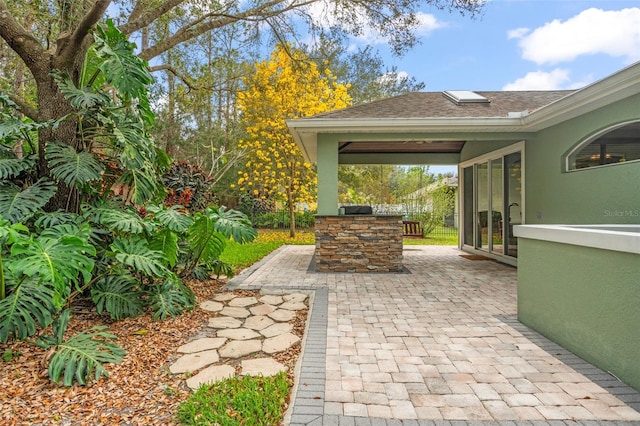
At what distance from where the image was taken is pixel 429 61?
12.7m

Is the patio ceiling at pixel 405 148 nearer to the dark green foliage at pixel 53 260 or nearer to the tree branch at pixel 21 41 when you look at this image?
the tree branch at pixel 21 41

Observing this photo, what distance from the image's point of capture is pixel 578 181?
5746 mm

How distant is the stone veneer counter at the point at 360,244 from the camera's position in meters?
6.88

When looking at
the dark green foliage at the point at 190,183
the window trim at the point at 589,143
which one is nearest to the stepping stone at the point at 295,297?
the window trim at the point at 589,143

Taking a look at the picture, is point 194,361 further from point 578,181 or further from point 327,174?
point 578,181

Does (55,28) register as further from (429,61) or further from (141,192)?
(429,61)

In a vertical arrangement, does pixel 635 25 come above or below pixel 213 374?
above

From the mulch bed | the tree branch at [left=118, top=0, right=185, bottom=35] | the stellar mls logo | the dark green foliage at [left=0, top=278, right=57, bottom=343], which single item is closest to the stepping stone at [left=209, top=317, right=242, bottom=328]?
the mulch bed

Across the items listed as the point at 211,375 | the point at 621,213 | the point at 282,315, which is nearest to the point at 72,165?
the point at 211,375

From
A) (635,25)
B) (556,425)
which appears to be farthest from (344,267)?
(635,25)

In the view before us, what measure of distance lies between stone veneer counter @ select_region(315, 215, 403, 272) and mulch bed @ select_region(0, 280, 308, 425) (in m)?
3.57

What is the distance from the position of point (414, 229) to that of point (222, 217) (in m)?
10.6

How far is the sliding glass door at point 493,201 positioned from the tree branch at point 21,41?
7927 mm

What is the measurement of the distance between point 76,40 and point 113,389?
379 cm
